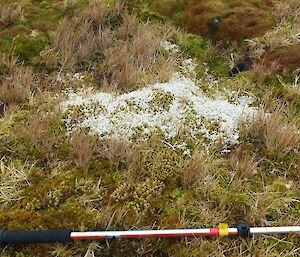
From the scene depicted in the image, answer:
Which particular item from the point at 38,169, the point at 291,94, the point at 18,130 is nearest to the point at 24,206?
the point at 38,169

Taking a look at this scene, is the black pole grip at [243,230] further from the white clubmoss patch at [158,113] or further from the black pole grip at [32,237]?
the black pole grip at [32,237]

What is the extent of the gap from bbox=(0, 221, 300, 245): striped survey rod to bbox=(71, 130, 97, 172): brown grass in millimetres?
1162

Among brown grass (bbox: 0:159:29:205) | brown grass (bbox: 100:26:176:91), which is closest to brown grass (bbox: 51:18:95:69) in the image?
brown grass (bbox: 100:26:176:91)

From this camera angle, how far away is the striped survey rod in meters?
4.36

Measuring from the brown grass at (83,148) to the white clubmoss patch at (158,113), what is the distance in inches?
11.7

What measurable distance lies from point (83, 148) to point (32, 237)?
1473 millimetres

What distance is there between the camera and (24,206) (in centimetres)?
487

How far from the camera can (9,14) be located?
27.2 ft

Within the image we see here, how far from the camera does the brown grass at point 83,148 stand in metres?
5.41

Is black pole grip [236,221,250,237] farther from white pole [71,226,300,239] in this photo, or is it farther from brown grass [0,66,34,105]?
brown grass [0,66,34,105]

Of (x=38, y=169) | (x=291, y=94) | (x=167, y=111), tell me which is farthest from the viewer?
(x=291, y=94)

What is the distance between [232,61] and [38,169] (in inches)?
176

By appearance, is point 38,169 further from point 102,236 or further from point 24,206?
point 102,236

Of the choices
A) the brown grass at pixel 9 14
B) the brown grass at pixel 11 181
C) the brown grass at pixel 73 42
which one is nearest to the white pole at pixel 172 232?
the brown grass at pixel 11 181
